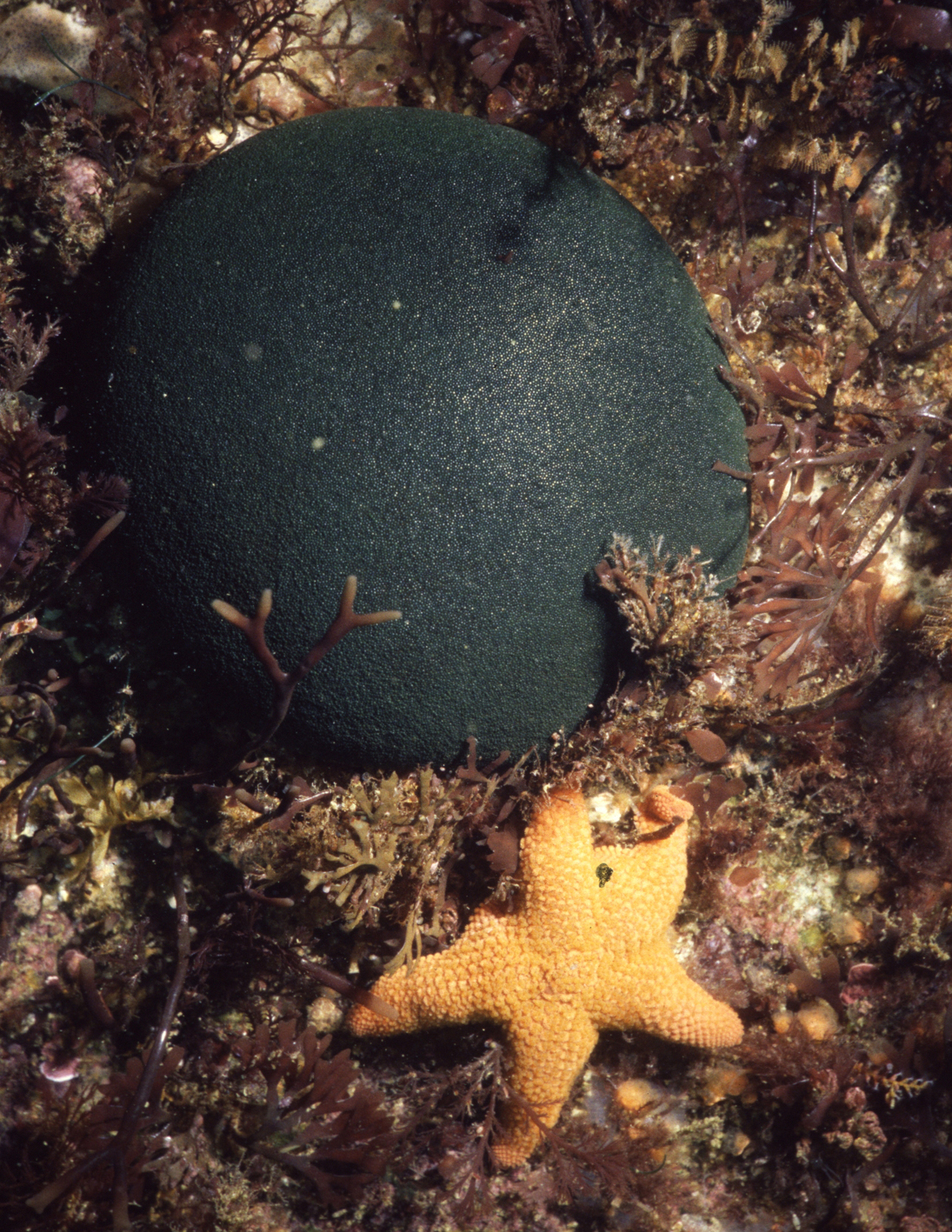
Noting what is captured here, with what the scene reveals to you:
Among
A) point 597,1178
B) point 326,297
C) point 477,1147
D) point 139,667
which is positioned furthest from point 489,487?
point 597,1178

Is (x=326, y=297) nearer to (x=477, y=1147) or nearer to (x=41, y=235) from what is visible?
(x=41, y=235)

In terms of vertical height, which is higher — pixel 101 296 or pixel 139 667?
pixel 101 296

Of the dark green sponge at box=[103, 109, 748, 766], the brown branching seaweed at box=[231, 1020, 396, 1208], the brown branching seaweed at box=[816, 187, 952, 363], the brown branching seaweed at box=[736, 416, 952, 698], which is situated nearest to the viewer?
the dark green sponge at box=[103, 109, 748, 766]

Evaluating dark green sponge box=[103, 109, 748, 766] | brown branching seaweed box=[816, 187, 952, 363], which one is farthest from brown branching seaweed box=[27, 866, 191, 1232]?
brown branching seaweed box=[816, 187, 952, 363]

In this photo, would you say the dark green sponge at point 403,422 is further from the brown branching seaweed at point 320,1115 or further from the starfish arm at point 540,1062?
the brown branching seaweed at point 320,1115

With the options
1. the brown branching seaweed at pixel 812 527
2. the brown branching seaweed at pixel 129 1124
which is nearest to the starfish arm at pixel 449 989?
the brown branching seaweed at pixel 129 1124

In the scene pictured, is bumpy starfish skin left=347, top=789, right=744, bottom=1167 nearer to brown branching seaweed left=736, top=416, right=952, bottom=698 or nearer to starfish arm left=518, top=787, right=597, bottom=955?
starfish arm left=518, top=787, right=597, bottom=955
